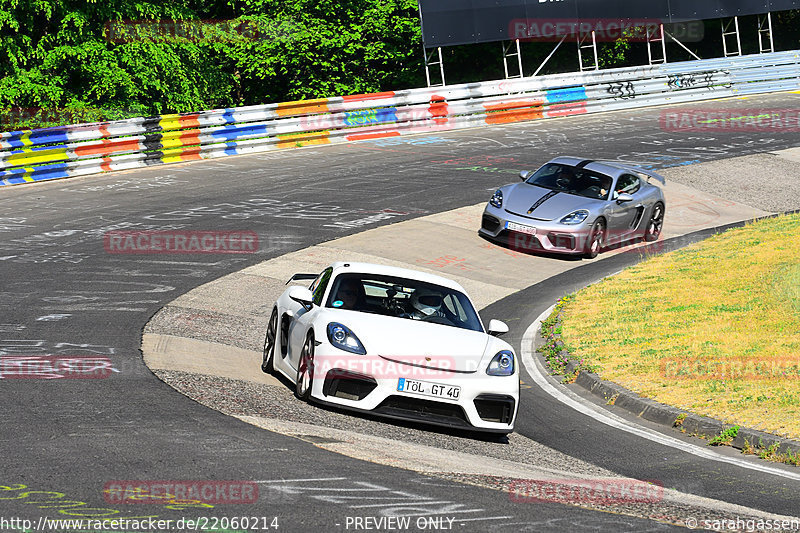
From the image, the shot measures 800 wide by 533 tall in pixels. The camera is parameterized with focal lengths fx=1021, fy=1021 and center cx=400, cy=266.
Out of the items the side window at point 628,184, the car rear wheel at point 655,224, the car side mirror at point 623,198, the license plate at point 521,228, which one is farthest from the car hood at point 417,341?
the car rear wheel at point 655,224

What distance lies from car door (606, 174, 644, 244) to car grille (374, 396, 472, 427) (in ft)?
35.0

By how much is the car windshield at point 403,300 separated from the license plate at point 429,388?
103 cm

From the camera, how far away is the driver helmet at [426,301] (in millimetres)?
9836

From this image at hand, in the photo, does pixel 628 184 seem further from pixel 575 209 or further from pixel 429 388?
pixel 429 388

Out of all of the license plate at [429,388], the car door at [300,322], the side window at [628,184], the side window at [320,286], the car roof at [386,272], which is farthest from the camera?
the side window at [628,184]

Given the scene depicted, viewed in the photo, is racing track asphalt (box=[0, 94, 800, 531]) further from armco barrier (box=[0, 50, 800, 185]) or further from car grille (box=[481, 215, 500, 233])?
car grille (box=[481, 215, 500, 233])

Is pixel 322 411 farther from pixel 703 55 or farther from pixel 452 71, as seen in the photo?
pixel 703 55

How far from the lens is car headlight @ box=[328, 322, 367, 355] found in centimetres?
878

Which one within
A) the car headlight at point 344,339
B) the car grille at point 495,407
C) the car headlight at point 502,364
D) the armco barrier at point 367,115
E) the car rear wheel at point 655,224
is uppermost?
the armco barrier at point 367,115

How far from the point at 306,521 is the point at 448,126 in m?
26.0

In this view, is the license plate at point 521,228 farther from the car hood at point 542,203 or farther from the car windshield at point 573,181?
the car windshield at point 573,181

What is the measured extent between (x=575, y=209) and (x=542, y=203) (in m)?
0.60

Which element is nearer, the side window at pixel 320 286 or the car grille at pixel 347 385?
the car grille at pixel 347 385

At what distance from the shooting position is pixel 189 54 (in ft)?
105
